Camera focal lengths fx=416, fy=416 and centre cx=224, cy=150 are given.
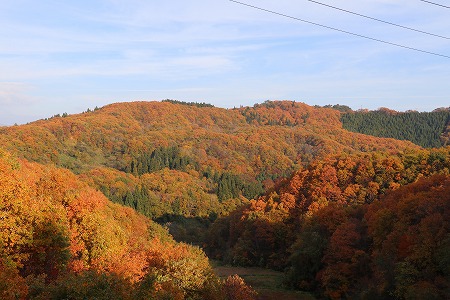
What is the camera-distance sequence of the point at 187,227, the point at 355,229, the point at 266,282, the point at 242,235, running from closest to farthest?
the point at 355,229, the point at 266,282, the point at 242,235, the point at 187,227

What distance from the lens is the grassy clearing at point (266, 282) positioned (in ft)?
157

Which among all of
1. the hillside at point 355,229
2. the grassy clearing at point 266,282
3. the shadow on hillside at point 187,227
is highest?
the hillside at point 355,229


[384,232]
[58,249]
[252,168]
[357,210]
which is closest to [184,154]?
[252,168]

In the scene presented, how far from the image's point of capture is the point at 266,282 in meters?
56.2

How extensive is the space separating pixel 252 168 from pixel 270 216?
120 metres

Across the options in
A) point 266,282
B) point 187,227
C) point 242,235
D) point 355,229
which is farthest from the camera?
point 187,227

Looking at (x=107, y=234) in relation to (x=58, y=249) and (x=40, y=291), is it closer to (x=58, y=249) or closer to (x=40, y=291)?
(x=58, y=249)

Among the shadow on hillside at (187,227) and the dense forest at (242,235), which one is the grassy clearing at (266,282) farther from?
the shadow on hillside at (187,227)

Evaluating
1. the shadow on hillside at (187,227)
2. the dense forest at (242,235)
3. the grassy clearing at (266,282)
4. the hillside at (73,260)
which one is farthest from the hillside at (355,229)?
the hillside at (73,260)

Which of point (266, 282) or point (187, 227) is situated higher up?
point (266, 282)

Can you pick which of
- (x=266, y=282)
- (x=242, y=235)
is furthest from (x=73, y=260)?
(x=242, y=235)

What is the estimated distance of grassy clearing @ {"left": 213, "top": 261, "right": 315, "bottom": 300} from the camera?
157 ft

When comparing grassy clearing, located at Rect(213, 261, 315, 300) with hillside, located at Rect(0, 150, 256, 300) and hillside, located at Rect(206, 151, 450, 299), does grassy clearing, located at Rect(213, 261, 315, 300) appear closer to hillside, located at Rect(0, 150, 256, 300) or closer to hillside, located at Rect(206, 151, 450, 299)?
hillside, located at Rect(206, 151, 450, 299)

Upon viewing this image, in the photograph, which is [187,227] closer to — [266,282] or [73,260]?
[266,282]
